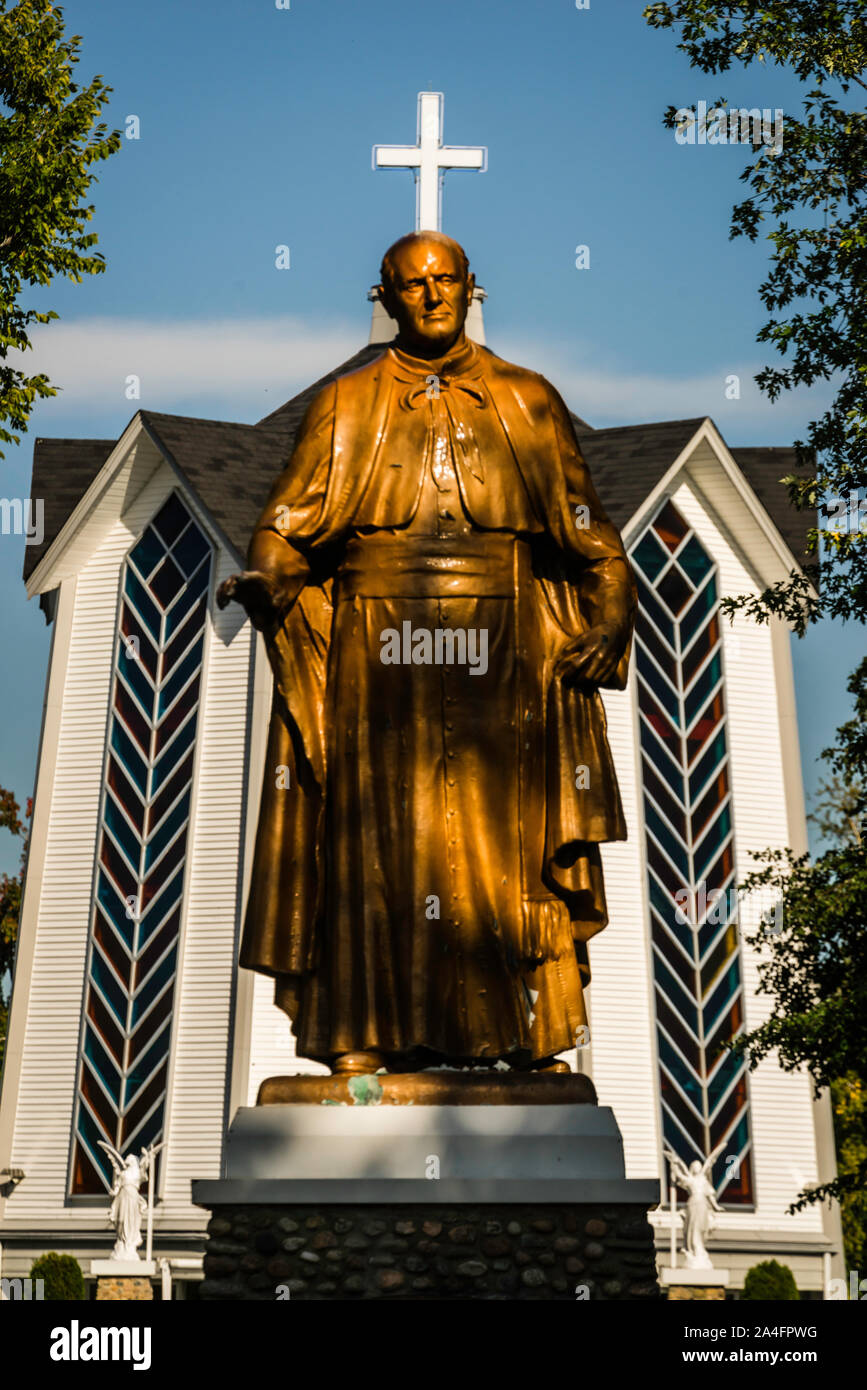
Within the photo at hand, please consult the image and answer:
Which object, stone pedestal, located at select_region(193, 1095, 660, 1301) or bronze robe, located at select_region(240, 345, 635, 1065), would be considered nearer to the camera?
stone pedestal, located at select_region(193, 1095, 660, 1301)

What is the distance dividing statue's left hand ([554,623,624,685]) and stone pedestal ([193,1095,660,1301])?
1.81 metres

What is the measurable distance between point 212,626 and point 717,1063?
11414mm

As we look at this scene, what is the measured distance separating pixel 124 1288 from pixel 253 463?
54.2ft

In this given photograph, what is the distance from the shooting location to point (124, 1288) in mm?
21391

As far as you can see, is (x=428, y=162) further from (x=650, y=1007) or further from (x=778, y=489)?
(x=778, y=489)

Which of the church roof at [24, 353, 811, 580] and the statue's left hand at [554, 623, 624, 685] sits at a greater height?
the church roof at [24, 353, 811, 580]

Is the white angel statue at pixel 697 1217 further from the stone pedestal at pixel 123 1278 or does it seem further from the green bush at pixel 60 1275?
the green bush at pixel 60 1275

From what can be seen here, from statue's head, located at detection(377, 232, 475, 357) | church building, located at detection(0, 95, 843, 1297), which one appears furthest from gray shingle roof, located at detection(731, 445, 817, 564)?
statue's head, located at detection(377, 232, 475, 357)

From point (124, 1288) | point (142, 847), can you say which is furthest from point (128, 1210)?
point (142, 847)

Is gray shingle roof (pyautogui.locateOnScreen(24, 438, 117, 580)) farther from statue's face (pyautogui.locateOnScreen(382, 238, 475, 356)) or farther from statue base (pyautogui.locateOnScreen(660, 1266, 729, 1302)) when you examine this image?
statue's face (pyautogui.locateOnScreen(382, 238, 475, 356))

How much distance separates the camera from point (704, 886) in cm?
3036

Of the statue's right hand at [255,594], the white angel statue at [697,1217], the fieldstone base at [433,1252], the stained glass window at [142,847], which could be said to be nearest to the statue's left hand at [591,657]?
the statue's right hand at [255,594]

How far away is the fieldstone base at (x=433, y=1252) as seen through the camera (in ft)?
20.4

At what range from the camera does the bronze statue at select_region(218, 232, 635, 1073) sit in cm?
702
